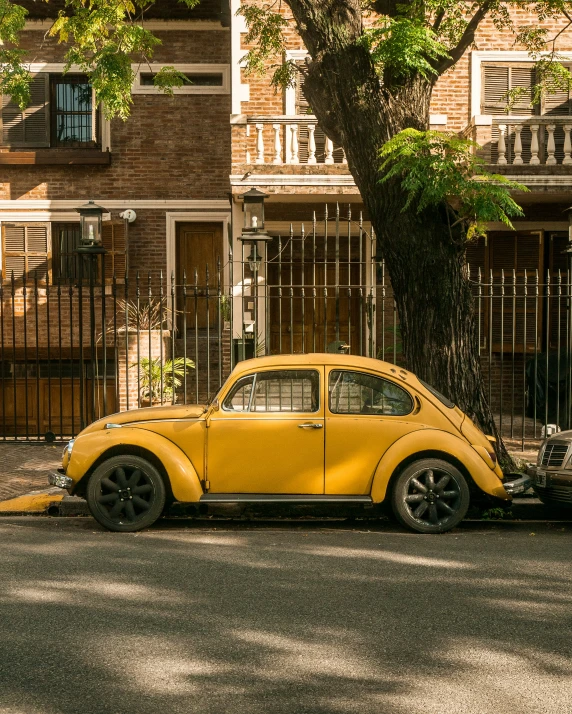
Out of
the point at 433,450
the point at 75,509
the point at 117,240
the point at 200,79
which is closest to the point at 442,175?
the point at 433,450

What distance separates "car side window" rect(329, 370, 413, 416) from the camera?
8.18m

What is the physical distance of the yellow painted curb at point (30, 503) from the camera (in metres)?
9.22

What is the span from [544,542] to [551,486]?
0.80 m

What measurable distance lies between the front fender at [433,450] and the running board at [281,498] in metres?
0.20

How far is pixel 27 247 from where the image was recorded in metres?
18.9

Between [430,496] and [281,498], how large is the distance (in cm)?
129

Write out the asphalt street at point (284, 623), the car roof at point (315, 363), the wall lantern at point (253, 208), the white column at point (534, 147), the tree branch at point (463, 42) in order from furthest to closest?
the white column at point (534, 147)
the wall lantern at point (253, 208)
the tree branch at point (463, 42)
the car roof at point (315, 363)
the asphalt street at point (284, 623)

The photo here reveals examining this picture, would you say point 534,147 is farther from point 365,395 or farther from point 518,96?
point 365,395

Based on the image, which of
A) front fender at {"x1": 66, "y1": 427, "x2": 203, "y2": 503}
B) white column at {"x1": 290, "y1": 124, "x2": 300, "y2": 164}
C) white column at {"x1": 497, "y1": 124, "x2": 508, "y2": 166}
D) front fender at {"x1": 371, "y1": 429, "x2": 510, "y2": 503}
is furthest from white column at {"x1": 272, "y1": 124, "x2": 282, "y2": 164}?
front fender at {"x1": 371, "y1": 429, "x2": 510, "y2": 503}

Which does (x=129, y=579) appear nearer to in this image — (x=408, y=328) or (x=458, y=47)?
(x=408, y=328)

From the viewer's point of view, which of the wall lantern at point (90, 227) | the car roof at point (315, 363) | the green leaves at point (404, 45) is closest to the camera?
the car roof at point (315, 363)

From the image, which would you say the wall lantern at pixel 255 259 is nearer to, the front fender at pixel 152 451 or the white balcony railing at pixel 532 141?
the front fender at pixel 152 451

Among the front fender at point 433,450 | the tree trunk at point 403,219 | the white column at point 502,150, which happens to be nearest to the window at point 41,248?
the white column at point 502,150

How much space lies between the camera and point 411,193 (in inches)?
355
